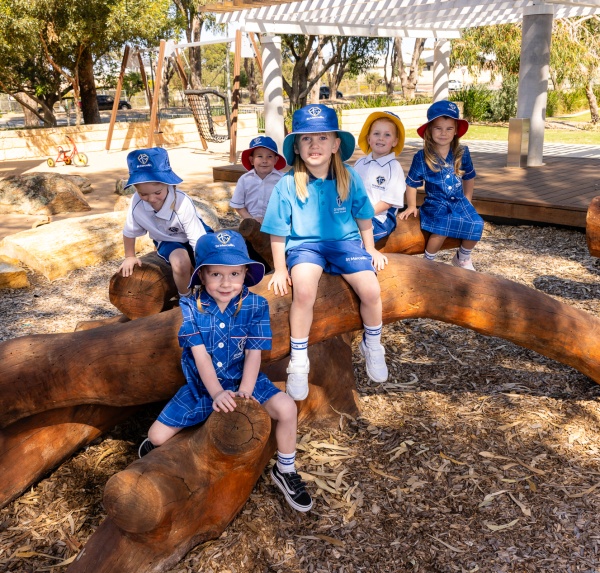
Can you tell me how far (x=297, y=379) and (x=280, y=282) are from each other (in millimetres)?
446

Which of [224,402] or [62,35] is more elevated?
[62,35]

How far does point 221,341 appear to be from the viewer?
2623 millimetres

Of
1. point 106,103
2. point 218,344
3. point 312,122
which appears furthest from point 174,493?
point 106,103

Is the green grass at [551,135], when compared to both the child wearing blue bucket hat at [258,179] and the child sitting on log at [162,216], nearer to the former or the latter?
the child wearing blue bucket hat at [258,179]

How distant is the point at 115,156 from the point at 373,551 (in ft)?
54.0

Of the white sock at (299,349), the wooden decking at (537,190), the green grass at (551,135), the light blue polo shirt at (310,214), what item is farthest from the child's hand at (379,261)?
the green grass at (551,135)

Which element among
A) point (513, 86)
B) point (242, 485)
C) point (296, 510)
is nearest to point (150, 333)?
point (242, 485)

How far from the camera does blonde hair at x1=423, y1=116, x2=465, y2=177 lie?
416 centimetres

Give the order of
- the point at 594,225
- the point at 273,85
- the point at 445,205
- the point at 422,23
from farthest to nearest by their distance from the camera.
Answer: the point at 422,23 → the point at 273,85 → the point at 594,225 → the point at 445,205

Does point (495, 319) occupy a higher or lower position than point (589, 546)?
higher

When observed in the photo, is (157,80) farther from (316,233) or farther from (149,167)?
(316,233)

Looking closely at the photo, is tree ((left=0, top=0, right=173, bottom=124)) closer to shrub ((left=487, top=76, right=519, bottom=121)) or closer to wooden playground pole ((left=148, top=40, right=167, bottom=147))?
wooden playground pole ((left=148, top=40, right=167, bottom=147))

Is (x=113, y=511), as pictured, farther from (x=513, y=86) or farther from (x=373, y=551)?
(x=513, y=86)

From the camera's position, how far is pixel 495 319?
3.17 metres
